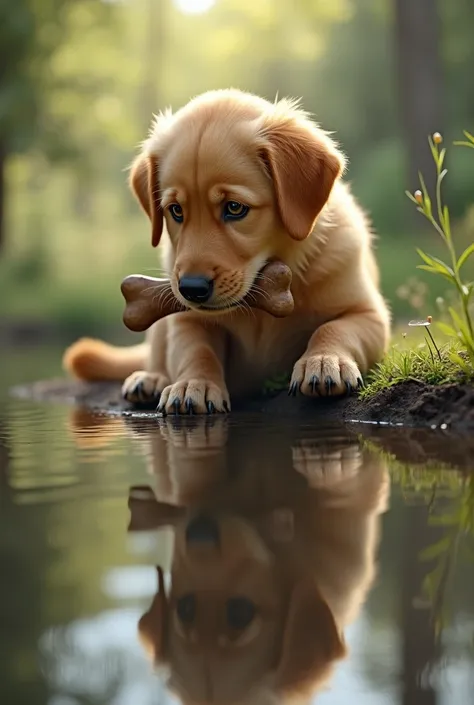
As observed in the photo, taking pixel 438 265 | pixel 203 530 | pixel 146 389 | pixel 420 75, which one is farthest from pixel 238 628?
pixel 420 75

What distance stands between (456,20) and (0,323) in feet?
31.8

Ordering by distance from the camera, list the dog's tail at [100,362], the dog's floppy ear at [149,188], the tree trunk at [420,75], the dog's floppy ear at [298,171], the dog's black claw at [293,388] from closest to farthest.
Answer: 1. the dog's black claw at [293,388]
2. the dog's floppy ear at [298,171]
3. the dog's floppy ear at [149,188]
4. the dog's tail at [100,362]
5. the tree trunk at [420,75]

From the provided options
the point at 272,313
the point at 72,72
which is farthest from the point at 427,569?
the point at 72,72

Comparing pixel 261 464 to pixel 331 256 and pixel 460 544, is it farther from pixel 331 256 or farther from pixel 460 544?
pixel 331 256

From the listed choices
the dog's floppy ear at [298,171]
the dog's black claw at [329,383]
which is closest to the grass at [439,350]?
the dog's black claw at [329,383]

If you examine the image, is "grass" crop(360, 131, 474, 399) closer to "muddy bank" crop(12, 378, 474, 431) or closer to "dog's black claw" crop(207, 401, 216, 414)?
"muddy bank" crop(12, 378, 474, 431)

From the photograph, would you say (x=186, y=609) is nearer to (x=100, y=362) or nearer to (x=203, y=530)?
(x=203, y=530)

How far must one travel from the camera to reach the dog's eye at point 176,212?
403 cm

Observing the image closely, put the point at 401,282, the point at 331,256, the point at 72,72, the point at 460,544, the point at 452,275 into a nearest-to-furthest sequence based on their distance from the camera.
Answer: the point at 460,544 → the point at 452,275 → the point at 331,256 → the point at 401,282 → the point at 72,72

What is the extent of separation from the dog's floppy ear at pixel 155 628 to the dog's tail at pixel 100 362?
419 cm

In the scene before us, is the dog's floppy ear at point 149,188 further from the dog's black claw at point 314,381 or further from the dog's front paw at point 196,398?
the dog's black claw at point 314,381

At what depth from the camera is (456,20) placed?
1906 centimetres

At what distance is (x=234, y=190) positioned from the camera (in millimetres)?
3912

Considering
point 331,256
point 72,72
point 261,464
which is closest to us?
point 261,464
